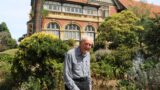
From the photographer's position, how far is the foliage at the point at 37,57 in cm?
1480

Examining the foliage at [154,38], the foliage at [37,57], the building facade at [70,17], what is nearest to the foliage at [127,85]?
the foliage at [37,57]

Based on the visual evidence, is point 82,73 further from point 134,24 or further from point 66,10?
point 66,10

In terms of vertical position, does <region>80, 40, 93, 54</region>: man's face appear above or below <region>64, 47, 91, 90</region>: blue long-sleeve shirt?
above

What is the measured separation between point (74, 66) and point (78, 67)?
0.10 metres

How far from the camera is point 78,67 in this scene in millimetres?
6887

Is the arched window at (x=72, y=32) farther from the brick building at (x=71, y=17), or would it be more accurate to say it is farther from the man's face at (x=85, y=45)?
the man's face at (x=85, y=45)

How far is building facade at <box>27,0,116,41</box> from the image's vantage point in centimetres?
4825

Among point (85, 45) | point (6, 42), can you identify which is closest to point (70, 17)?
point (6, 42)

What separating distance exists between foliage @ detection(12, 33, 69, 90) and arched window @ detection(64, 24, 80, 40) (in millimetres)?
33973

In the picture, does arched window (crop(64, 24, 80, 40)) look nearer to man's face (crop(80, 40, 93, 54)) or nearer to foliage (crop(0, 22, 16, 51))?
foliage (crop(0, 22, 16, 51))

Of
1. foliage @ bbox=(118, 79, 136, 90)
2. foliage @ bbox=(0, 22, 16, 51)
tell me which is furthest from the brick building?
foliage @ bbox=(118, 79, 136, 90)

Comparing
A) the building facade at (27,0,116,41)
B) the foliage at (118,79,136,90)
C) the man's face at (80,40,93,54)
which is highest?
the man's face at (80,40,93,54)

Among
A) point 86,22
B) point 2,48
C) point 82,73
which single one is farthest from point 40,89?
point 86,22

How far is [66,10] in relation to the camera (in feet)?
165
